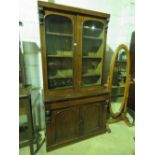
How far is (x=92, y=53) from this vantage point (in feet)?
6.79

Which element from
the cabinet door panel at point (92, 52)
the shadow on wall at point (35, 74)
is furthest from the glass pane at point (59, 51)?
the shadow on wall at point (35, 74)

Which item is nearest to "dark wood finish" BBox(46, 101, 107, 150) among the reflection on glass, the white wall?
the reflection on glass

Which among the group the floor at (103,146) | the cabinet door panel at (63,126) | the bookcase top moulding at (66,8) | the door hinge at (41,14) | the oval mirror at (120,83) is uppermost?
the bookcase top moulding at (66,8)

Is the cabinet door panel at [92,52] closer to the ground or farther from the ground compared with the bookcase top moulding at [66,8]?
closer to the ground

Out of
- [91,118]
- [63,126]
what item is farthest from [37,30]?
[91,118]

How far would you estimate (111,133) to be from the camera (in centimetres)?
217

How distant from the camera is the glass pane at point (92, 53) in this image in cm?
196

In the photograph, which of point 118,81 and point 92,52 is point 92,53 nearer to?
point 92,52

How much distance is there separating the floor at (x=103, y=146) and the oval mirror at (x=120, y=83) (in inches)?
15.7

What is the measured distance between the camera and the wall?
1.88 meters

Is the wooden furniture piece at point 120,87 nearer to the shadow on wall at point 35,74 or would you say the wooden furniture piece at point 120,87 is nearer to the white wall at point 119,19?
the white wall at point 119,19

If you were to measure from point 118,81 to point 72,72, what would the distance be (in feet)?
3.32
